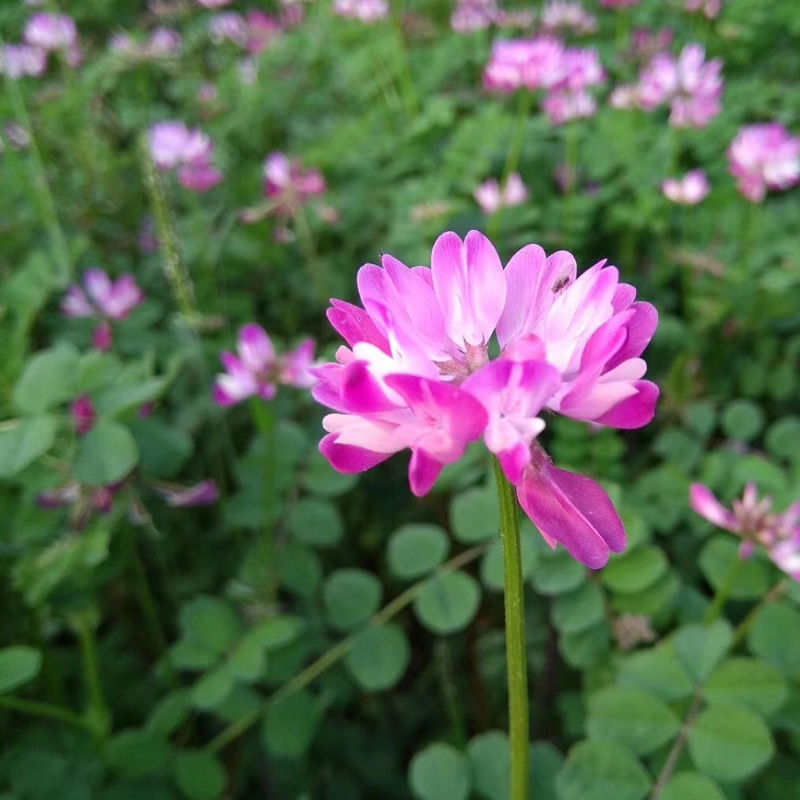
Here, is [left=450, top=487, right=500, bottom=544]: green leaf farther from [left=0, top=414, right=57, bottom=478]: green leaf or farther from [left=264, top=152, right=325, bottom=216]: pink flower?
[left=264, top=152, right=325, bottom=216]: pink flower

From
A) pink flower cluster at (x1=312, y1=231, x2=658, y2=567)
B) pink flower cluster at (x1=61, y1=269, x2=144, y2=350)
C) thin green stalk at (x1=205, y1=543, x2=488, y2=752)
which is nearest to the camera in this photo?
pink flower cluster at (x1=312, y1=231, x2=658, y2=567)

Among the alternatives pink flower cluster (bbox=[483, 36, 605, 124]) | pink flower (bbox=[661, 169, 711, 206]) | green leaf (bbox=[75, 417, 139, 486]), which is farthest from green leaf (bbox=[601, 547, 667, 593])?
pink flower cluster (bbox=[483, 36, 605, 124])

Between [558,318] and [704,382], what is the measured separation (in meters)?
1.26

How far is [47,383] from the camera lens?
1062mm

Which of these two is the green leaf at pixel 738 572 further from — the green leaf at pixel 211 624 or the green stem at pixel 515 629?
the green leaf at pixel 211 624

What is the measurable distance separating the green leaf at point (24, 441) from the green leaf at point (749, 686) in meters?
0.83

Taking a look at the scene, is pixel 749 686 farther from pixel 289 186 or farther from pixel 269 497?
pixel 289 186

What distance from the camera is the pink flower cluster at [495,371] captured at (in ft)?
1.77

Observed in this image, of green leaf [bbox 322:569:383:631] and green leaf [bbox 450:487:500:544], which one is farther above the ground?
green leaf [bbox 450:487:500:544]

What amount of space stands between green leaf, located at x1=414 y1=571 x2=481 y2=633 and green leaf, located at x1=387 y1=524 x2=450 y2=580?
0.02 meters

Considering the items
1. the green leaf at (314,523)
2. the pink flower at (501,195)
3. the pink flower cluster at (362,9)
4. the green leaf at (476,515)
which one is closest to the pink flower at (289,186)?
the pink flower at (501,195)

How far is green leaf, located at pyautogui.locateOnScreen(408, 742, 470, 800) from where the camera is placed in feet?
2.94

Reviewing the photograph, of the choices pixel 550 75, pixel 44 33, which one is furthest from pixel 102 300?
pixel 44 33

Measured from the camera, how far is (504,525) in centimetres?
57
